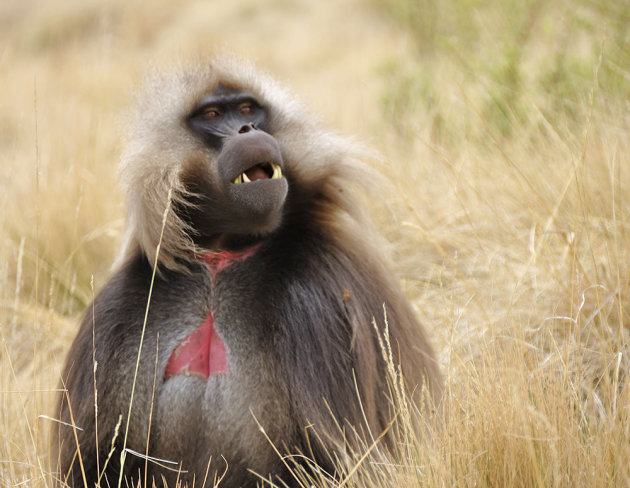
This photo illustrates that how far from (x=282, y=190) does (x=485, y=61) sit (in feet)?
10.3

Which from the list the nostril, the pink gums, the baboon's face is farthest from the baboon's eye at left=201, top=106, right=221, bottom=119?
the pink gums

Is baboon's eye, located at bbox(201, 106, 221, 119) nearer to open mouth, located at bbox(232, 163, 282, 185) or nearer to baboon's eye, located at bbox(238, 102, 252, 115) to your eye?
baboon's eye, located at bbox(238, 102, 252, 115)

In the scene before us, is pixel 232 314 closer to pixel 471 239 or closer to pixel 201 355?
pixel 201 355

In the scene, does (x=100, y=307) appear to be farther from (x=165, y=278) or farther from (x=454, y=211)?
(x=454, y=211)

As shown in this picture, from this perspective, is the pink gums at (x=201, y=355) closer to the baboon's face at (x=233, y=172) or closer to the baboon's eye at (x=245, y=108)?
the baboon's face at (x=233, y=172)

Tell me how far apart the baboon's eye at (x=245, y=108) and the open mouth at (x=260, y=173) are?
9.9 inches

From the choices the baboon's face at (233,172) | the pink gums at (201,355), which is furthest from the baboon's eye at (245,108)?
the pink gums at (201,355)

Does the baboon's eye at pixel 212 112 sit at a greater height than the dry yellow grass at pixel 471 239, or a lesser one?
greater

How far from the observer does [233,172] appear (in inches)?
87.2

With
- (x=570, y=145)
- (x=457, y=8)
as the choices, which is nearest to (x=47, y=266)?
(x=570, y=145)

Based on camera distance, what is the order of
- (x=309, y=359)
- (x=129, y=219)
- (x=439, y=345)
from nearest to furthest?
1. (x=309, y=359)
2. (x=129, y=219)
3. (x=439, y=345)

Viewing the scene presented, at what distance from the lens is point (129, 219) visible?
2379 mm

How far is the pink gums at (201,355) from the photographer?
2.20 meters

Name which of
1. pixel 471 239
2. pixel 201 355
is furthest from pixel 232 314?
pixel 471 239
